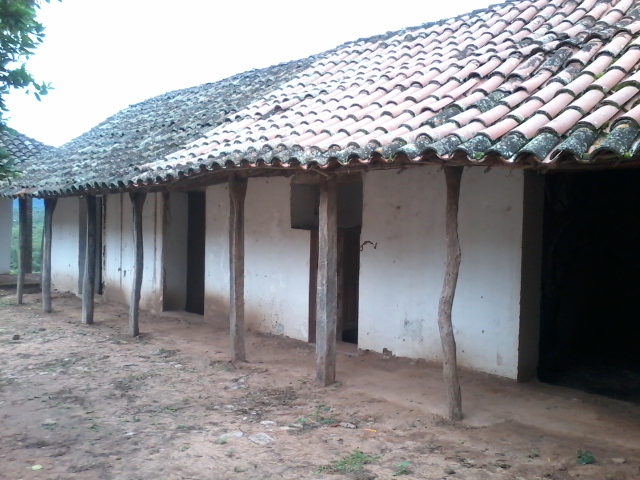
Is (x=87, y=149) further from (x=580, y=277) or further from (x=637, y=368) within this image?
(x=637, y=368)

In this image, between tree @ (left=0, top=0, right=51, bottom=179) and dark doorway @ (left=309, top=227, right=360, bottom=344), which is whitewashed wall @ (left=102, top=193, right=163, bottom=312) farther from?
tree @ (left=0, top=0, right=51, bottom=179)

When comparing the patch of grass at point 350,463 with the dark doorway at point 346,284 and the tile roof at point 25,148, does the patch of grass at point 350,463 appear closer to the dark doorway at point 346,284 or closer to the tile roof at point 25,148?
the dark doorway at point 346,284

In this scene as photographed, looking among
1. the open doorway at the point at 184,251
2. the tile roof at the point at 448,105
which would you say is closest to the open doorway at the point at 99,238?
the tile roof at the point at 448,105

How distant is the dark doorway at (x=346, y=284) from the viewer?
870 centimetres

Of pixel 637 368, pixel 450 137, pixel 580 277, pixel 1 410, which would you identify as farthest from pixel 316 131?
pixel 637 368

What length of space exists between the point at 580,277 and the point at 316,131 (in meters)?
3.94

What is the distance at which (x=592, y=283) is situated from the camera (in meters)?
7.79

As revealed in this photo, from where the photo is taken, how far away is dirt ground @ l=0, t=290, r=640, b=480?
445 cm

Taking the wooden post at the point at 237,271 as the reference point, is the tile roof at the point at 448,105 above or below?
above

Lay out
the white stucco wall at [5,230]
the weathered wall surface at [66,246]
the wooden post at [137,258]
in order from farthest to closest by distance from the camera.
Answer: the white stucco wall at [5,230]
the weathered wall surface at [66,246]
the wooden post at [137,258]

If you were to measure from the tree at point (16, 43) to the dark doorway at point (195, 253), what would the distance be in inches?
286

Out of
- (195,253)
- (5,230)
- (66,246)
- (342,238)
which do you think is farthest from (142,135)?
(5,230)

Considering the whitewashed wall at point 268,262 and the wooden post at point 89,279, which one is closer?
the whitewashed wall at point 268,262

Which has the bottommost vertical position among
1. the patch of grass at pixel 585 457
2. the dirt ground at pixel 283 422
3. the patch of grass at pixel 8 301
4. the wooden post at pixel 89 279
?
the patch of grass at pixel 8 301
